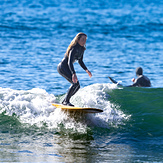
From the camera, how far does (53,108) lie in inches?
438

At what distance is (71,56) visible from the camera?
1003cm

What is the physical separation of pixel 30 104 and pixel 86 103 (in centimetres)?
169

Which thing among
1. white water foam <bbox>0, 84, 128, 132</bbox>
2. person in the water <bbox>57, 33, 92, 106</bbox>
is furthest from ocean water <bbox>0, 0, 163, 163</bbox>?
person in the water <bbox>57, 33, 92, 106</bbox>

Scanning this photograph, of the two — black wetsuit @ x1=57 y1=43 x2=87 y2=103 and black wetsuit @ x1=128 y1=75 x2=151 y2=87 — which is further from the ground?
black wetsuit @ x1=57 y1=43 x2=87 y2=103

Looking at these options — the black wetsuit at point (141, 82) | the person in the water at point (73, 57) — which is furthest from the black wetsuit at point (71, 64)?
the black wetsuit at point (141, 82)

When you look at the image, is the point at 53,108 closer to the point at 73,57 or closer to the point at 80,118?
the point at 80,118

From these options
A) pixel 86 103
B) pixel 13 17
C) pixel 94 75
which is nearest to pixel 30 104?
pixel 86 103

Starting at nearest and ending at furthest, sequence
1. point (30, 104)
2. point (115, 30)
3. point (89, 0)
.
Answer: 1. point (30, 104)
2. point (115, 30)
3. point (89, 0)

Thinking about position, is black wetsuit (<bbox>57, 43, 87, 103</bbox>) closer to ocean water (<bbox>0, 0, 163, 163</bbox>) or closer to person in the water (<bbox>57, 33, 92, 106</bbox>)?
person in the water (<bbox>57, 33, 92, 106</bbox>)

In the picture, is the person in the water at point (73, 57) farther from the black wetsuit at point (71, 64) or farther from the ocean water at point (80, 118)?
the ocean water at point (80, 118)

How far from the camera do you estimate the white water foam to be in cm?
1039

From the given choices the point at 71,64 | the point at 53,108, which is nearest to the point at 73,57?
the point at 71,64

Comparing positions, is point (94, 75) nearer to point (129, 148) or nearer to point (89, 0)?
point (129, 148)

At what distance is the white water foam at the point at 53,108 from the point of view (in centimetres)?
1039
